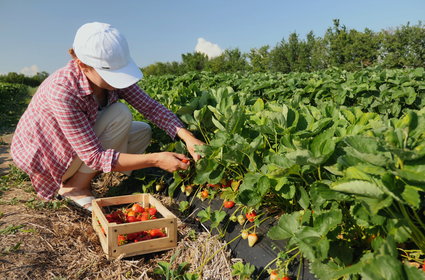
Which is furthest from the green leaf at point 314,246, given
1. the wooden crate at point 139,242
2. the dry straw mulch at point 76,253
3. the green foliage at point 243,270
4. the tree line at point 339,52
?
the tree line at point 339,52

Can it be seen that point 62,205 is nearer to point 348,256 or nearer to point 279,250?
point 279,250

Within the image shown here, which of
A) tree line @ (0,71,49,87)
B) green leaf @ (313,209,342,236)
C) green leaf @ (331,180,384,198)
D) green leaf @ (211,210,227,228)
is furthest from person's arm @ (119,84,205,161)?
tree line @ (0,71,49,87)

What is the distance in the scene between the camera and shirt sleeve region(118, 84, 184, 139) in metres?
3.09

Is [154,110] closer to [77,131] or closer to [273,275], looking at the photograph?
[77,131]

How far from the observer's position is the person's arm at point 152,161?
256cm

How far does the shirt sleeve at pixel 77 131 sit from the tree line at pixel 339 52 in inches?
844

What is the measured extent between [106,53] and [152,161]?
0.77 meters

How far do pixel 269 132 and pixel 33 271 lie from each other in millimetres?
1639

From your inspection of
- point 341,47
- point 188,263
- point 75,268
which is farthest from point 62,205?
point 341,47

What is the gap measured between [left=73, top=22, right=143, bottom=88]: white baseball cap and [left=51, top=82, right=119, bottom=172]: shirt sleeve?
A: 0.33 meters

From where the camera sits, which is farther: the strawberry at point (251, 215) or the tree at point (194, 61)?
the tree at point (194, 61)

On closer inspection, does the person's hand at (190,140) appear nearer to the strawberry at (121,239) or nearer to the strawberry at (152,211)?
the strawberry at (152,211)

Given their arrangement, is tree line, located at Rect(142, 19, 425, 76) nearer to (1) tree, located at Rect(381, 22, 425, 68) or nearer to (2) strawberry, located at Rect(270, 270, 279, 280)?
(1) tree, located at Rect(381, 22, 425, 68)

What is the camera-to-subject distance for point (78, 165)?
3213 millimetres
